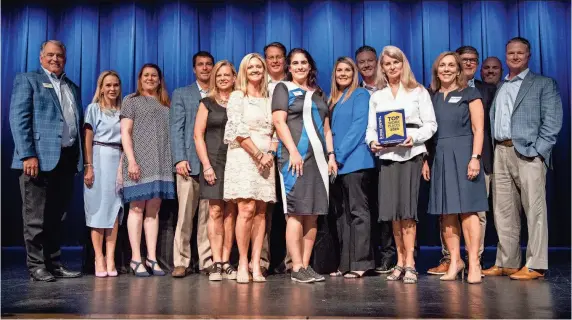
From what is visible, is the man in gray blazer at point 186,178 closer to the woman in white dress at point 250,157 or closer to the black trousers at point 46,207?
the woman in white dress at point 250,157

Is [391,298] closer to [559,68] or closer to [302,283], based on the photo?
[302,283]

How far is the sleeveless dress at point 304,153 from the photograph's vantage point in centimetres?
421

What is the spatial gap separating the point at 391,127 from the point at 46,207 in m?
2.40

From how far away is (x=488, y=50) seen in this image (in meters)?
6.77

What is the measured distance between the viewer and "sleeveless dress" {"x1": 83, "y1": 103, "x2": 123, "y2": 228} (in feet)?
15.4

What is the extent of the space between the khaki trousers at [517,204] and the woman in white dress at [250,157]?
1.63 m

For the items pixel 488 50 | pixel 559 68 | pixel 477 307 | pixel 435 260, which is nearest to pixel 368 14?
pixel 488 50

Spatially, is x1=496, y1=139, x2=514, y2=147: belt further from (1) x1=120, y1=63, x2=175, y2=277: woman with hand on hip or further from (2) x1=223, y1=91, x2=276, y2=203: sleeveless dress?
(1) x1=120, y1=63, x2=175, y2=277: woman with hand on hip

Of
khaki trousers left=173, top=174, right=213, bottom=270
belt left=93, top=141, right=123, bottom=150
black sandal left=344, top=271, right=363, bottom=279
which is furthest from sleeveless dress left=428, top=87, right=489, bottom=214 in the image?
belt left=93, top=141, right=123, bottom=150

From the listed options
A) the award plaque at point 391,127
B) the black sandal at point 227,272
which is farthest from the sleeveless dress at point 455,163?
the black sandal at point 227,272

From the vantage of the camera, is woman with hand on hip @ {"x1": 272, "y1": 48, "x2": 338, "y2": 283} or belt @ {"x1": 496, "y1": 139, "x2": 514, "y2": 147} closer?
woman with hand on hip @ {"x1": 272, "y1": 48, "x2": 338, "y2": 283}

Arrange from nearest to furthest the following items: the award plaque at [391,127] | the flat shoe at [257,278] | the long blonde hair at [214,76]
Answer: the award plaque at [391,127] < the flat shoe at [257,278] < the long blonde hair at [214,76]

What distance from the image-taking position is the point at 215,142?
14.6 ft

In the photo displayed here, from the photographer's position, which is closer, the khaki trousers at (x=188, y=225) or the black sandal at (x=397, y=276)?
the black sandal at (x=397, y=276)
